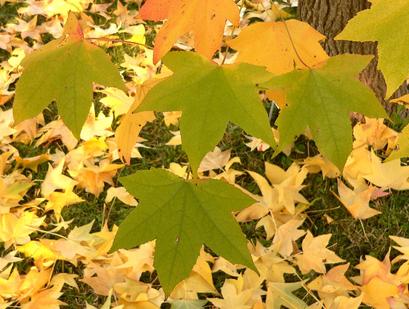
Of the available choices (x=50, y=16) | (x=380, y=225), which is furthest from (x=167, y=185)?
(x=50, y=16)

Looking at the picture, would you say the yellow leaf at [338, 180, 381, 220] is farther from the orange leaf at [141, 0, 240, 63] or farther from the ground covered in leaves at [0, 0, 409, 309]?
the orange leaf at [141, 0, 240, 63]

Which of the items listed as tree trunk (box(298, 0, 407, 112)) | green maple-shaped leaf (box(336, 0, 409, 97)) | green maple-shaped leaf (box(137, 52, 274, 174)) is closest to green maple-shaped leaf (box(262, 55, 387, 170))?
green maple-shaped leaf (box(137, 52, 274, 174))

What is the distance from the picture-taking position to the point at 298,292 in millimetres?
1666

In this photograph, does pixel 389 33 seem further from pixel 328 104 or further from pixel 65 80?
pixel 65 80

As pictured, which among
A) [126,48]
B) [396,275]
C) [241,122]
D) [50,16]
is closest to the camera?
[241,122]

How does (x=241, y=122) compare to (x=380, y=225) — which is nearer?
(x=241, y=122)

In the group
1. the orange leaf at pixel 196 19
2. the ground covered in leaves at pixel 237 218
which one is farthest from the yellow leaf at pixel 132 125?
the orange leaf at pixel 196 19

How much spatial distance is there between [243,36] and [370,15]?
1.20ft

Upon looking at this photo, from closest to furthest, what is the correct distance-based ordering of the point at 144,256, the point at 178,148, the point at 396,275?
the point at 396,275
the point at 144,256
the point at 178,148

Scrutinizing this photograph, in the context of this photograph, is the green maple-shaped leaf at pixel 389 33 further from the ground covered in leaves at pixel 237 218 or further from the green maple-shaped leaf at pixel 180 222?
the ground covered in leaves at pixel 237 218

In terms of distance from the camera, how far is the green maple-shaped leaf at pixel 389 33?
66 centimetres

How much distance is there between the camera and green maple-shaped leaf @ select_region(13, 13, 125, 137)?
924 mm

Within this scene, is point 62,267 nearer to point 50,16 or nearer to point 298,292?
point 298,292

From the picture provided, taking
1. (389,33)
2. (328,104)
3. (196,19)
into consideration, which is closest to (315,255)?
(328,104)
